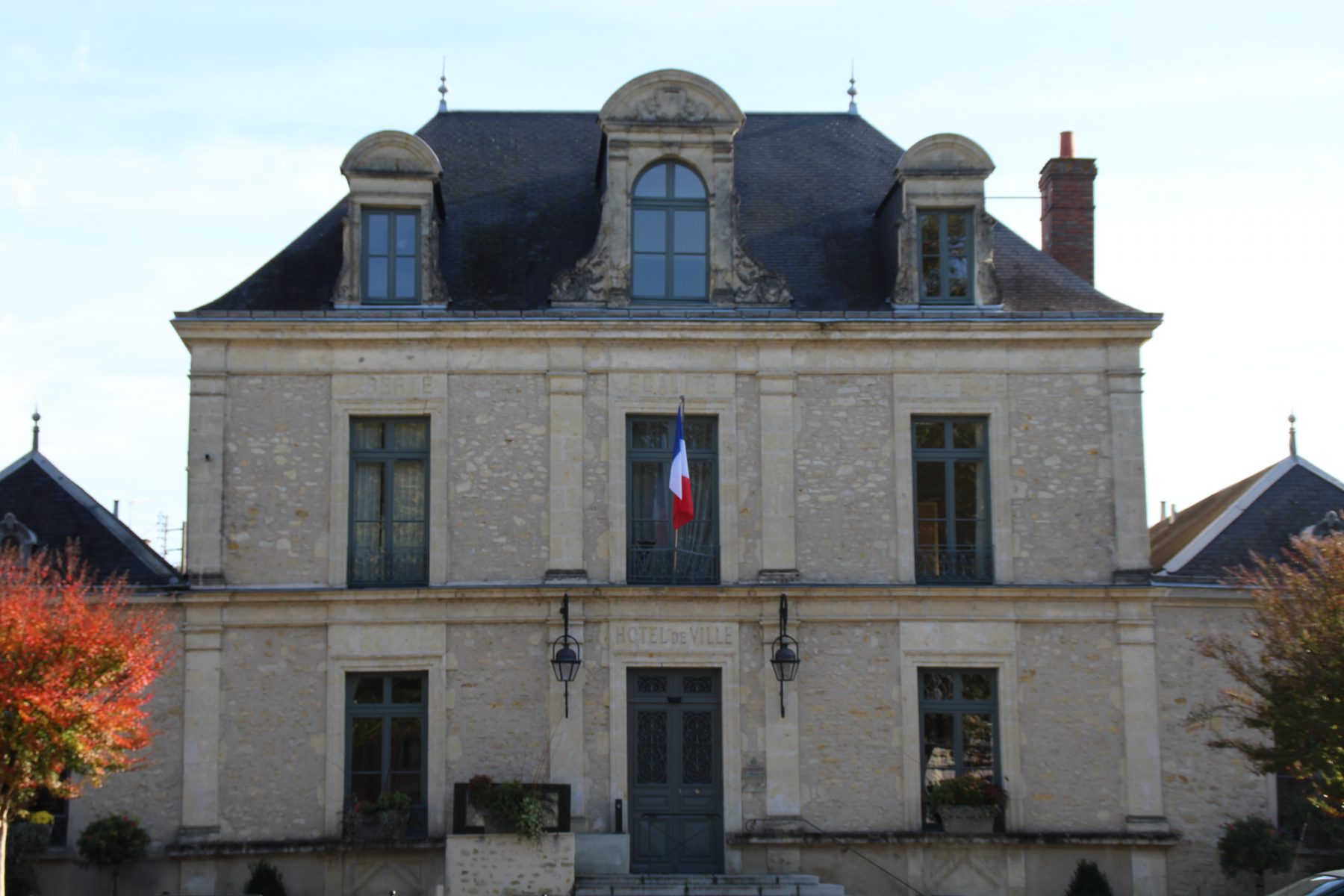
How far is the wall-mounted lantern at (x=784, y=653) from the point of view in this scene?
14914mm

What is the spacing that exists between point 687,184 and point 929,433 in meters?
3.68

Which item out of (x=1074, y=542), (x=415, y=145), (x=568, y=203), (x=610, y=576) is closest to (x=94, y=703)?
(x=610, y=576)

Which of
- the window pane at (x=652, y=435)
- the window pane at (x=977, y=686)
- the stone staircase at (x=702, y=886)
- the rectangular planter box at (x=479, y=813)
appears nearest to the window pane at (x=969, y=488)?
the window pane at (x=977, y=686)

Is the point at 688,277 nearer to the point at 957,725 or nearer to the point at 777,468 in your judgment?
the point at 777,468

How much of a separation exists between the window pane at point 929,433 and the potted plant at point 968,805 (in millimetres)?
3436

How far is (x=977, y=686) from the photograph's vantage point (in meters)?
15.4

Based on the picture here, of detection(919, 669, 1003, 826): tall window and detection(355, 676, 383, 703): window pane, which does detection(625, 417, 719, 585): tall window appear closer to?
detection(919, 669, 1003, 826): tall window

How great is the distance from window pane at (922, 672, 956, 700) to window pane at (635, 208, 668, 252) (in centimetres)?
525

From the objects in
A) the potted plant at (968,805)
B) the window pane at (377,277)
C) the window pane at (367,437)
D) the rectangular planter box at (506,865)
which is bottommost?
the rectangular planter box at (506,865)

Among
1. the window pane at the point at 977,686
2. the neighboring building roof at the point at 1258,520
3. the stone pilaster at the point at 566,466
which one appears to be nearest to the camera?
the stone pilaster at the point at 566,466

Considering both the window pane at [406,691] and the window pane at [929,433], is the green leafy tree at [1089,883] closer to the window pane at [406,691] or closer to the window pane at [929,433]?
the window pane at [929,433]

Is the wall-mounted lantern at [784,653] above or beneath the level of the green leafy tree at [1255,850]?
above

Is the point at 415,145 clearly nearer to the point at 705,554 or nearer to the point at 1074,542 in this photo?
the point at 705,554

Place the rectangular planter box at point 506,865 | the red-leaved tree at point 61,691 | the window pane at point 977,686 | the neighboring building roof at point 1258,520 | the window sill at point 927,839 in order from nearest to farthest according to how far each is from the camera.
A: the red-leaved tree at point 61,691 < the rectangular planter box at point 506,865 < the window sill at point 927,839 < the window pane at point 977,686 < the neighboring building roof at point 1258,520
